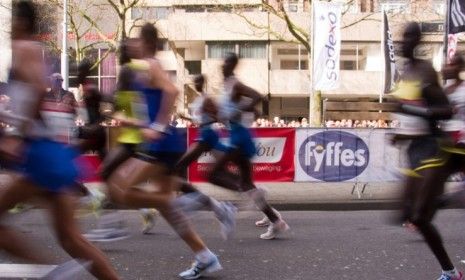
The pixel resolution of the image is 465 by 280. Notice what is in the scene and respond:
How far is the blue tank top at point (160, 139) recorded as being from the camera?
Result: 514 centimetres

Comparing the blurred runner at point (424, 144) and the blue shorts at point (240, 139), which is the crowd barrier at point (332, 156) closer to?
the blue shorts at point (240, 139)

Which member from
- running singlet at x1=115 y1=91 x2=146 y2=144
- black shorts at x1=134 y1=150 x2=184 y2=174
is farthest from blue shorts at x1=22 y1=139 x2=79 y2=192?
running singlet at x1=115 y1=91 x2=146 y2=144

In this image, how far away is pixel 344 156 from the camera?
37.8 ft

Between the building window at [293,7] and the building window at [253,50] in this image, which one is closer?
the building window at [293,7]

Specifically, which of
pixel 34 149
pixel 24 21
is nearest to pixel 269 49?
pixel 24 21

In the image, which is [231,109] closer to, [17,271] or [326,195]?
[17,271]

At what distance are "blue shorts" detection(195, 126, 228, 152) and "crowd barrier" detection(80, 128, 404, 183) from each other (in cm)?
427

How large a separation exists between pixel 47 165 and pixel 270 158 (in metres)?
8.09

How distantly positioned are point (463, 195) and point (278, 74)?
116 feet

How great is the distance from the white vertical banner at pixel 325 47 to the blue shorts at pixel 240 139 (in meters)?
12.7

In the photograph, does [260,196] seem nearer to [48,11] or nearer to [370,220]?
[370,220]

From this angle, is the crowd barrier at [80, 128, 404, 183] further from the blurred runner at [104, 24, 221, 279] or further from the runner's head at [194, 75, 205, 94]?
the blurred runner at [104, 24, 221, 279]

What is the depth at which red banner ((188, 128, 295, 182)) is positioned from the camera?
11.6m

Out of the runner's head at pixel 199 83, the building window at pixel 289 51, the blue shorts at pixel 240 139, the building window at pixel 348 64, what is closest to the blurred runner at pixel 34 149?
the blue shorts at pixel 240 139
